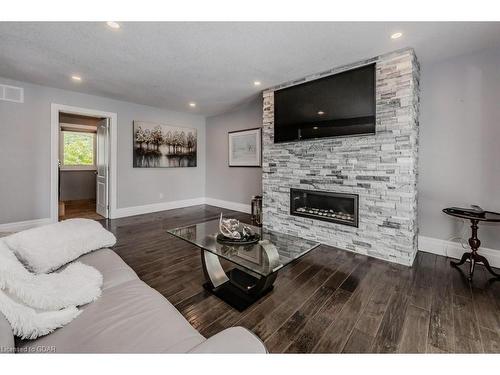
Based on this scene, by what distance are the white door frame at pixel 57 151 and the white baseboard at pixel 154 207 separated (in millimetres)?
146

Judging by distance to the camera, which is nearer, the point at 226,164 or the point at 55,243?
the point at 55,243

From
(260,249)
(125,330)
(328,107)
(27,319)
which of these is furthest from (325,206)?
(27,319)

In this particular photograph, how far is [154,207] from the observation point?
5.18 metres

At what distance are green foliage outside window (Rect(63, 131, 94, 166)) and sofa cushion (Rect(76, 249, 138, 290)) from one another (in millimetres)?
6387

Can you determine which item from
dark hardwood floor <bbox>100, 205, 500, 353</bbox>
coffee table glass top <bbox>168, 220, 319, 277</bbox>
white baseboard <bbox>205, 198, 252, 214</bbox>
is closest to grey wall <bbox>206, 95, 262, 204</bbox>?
white baseboard <bbox>205, 198, 252, 214</bbox>

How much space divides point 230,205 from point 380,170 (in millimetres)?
3529

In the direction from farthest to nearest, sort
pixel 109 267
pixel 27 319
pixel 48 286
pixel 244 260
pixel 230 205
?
pixel 230 205 → pixel 244 260 → pixel 109 267 → pixel 48 286 → pixel 27 319

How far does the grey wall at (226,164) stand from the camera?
4.87 metres

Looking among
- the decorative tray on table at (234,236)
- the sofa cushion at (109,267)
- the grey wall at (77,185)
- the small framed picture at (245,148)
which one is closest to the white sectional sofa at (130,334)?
the sofa cushion at (109,267)

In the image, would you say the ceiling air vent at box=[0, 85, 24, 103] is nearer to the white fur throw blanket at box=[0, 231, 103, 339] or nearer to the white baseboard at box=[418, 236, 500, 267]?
the white fur throw blanket at box=[0, 231, 103, 339]

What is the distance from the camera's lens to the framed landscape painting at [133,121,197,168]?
4.86m

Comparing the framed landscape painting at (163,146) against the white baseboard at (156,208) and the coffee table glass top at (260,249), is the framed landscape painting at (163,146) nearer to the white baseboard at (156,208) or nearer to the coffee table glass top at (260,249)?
the white baseboard at (156,208)

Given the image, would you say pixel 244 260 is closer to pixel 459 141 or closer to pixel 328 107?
pixel 328 107

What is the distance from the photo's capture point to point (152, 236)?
3.46 metres
